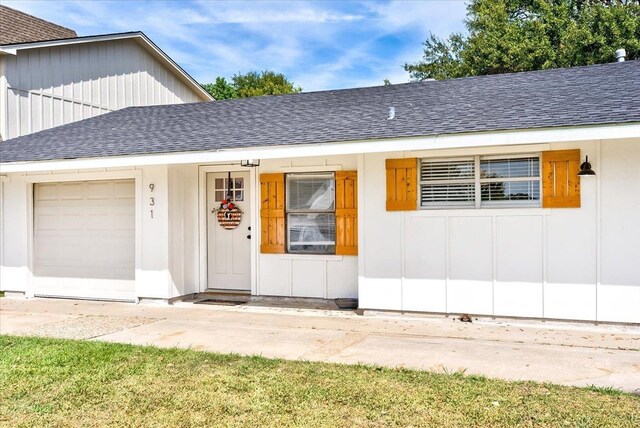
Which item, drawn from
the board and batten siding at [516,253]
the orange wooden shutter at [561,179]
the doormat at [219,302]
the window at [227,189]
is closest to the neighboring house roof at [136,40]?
the window at [227,189]

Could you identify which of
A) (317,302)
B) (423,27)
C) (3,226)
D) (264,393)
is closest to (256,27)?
(423,27)

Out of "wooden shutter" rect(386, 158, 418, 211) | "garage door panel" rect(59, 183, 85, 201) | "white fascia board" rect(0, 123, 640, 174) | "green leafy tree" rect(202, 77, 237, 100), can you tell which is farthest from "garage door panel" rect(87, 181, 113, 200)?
"green leafy tree" rect(202, 77, 237, 100)

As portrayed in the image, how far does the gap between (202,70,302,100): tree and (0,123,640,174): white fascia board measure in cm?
2730

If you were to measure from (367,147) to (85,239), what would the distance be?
5706mm

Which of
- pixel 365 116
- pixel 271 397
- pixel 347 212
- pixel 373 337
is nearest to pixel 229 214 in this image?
pixel 347 212

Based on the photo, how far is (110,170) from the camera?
9406mm

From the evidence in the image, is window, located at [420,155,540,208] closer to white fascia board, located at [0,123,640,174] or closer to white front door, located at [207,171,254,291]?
white fascia board, located at [0,123,640,174]

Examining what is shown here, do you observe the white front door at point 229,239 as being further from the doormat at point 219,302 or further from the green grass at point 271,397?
the green grass at point 271,397

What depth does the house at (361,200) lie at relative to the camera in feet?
22.2

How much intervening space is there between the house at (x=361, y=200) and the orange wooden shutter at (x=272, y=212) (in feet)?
0.08

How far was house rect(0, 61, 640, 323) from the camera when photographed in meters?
6.78

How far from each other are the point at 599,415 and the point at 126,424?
3329 millimetres

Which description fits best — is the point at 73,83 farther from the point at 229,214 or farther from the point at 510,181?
the point at 510,181

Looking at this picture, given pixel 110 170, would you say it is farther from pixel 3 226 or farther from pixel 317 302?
pixel 317 302
